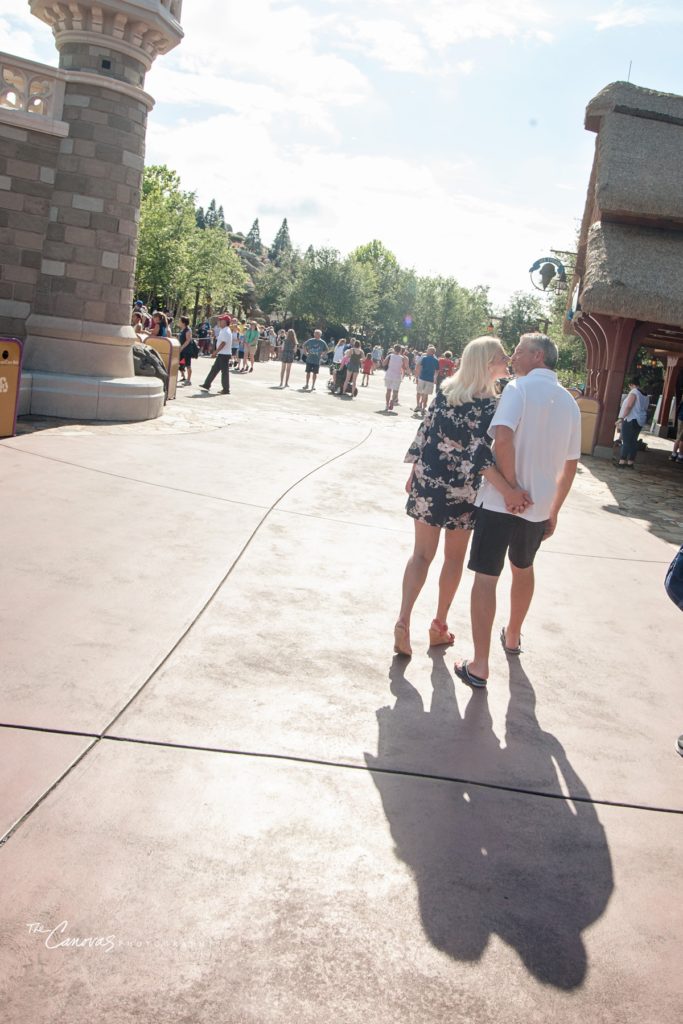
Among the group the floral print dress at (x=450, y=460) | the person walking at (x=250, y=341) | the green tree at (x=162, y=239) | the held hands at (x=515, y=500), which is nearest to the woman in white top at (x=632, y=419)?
the floral print dress at (x=450, y=460)

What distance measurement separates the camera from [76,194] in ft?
37.7

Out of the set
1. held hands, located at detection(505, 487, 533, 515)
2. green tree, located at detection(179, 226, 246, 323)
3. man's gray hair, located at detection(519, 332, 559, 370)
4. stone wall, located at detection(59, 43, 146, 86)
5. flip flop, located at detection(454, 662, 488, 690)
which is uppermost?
green tree, located at detection(179, 226, 246, 323)

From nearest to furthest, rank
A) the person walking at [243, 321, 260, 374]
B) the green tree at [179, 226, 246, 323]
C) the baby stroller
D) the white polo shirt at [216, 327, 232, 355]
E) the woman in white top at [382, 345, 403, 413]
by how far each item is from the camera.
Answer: the white polo shirt at [216, 327, 232, 355] < the woman in white top at [382, 345, 403, 413] < the baby stroller < the person walking at [243, 321, 260, 374] < the green tree at [179, 226, 246, 323]

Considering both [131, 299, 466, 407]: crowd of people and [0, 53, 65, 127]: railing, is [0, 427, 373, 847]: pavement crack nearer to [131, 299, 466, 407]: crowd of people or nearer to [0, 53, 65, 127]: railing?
[0, 53, 65, 127]: railing

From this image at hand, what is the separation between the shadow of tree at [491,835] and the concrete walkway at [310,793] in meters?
0.01

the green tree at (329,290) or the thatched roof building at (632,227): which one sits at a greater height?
the green tree at (329,290)

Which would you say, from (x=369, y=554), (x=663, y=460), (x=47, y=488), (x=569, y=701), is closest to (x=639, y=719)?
(x=569, y=701)

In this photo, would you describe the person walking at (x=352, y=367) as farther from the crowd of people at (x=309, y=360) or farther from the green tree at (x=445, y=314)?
the green tree at (x=445, y=314)

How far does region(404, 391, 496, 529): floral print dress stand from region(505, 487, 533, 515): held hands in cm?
26

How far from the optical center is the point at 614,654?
4.96 meters

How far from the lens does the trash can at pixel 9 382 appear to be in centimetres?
899

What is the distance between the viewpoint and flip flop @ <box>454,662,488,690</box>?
4.21 metres

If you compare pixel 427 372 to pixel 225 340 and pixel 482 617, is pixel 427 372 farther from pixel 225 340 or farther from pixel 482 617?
pixel 482 617

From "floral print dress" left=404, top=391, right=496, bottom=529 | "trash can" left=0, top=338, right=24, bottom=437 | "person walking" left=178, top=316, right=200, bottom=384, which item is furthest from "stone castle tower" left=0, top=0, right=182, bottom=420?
"floral print dress" left=404, top=391, right=496, bottom=529
